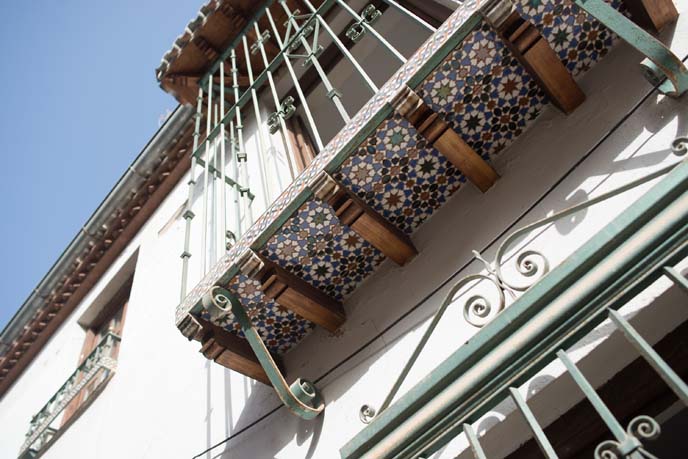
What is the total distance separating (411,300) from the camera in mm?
2641

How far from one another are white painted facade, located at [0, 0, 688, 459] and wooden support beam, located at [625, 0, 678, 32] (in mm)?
49

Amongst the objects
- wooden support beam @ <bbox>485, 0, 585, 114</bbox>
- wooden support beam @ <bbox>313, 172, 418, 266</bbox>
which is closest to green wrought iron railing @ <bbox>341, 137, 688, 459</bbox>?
wooden support beam @ <bbox>485, 0, 585, 114</bbox>

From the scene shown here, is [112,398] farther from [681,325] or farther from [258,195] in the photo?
[681,325]

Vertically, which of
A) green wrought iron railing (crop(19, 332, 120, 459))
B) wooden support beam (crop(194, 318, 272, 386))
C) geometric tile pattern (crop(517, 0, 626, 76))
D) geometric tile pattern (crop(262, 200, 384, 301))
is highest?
green wrought iron railing (crop(19, 332, 120, 459))

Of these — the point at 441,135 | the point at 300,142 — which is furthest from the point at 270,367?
the point at 300,142

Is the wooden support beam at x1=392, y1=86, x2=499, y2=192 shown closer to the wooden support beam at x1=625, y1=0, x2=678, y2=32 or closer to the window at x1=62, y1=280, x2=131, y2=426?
the wooden support beam at x1=625, y1=0, x2=678, y2=32

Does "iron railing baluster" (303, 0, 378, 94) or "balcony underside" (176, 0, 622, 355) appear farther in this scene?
"iron railing baluster" (303, 0, 378, 94)

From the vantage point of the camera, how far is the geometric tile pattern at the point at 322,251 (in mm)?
2684

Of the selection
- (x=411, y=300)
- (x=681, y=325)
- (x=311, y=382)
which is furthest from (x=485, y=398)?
(x=311, y=382)

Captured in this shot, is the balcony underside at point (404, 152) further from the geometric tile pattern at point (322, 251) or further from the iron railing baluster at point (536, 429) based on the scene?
the iron railing baluster at point (536, 429)

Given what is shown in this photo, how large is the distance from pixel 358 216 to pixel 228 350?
0.96 m

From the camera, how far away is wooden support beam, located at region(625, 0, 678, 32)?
7.48ft

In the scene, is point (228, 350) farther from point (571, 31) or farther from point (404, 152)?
point (571, 31)

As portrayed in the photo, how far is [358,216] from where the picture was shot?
2592 mm
